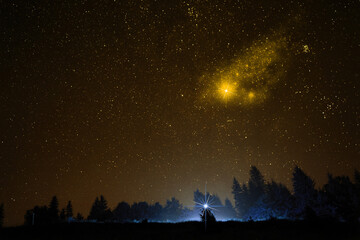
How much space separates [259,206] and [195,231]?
31.8 meters

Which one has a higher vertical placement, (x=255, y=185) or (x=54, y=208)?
(x=255, y=185)

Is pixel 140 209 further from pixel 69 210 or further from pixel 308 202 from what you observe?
pixel 308 202

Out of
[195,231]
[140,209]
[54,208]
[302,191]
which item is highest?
[302,191]

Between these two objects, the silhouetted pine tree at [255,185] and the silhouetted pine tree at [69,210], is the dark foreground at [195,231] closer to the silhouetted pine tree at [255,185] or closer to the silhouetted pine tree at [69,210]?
the silhouetted pine tree at [255,185]

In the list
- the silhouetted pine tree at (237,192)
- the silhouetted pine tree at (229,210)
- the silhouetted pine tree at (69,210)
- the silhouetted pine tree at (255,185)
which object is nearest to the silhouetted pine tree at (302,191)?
the silhouetted pine tree at (255,185)

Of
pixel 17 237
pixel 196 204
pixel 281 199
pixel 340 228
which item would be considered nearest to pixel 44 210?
pixel 196 204

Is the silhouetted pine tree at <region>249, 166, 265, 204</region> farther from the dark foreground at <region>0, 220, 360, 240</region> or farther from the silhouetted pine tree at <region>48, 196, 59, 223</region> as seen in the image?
the silhouetted pine tree at <region>48, 196, 59, 223</region>

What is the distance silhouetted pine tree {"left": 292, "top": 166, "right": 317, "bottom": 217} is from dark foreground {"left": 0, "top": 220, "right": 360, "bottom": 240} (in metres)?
18.2

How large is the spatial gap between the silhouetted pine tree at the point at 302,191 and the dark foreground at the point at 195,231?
59.6 ft

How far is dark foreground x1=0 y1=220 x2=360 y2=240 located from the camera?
2145 cm

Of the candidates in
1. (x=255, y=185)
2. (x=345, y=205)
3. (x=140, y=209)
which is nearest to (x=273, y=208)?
(x=345, y=205)

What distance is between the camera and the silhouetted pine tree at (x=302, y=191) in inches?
1670

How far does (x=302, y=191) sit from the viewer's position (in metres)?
43.6

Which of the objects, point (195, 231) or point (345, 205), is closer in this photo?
point (195, 231)
